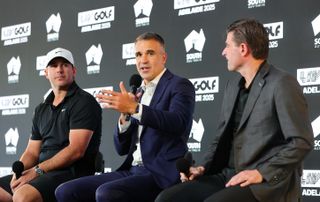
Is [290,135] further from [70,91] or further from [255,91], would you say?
[70,91]

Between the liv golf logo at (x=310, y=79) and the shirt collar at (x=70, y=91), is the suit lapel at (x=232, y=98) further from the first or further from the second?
the shirt collar at (x=70, y=91)

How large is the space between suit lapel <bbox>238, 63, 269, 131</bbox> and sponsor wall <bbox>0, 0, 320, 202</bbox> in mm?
1323

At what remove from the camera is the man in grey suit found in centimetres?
217

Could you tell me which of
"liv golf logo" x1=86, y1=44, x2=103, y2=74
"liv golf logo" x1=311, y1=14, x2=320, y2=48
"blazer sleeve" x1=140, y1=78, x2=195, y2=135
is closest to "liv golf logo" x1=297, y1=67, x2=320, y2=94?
"liv golf logo" x1=311, y1=14, x2=320, y2=48

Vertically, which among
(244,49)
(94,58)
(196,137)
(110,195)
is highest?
(94,58)

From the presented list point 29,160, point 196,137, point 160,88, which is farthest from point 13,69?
point 160,88

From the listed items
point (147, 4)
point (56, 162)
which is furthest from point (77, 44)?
point (56, 162)

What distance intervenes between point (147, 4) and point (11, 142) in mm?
2367

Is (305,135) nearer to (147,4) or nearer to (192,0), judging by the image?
(192,0)

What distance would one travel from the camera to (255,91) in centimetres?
238

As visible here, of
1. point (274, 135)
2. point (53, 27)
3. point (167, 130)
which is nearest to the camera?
point (274, 135)

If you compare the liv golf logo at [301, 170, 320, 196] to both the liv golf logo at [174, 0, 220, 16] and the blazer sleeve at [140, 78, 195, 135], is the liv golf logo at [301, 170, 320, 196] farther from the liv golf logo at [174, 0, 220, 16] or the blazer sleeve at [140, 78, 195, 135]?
the liv golf logo at [174, 0, 220, 16]

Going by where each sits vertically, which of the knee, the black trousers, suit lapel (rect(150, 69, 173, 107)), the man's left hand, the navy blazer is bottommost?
the knee

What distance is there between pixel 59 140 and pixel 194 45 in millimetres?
1532
